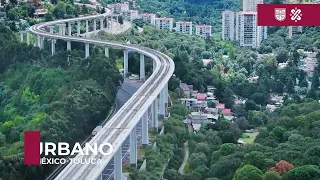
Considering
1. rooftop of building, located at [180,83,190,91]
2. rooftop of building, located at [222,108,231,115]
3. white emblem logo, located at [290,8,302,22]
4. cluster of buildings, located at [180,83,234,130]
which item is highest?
white emblem logo, located at [290,8,302,22]

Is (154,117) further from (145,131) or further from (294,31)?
(294,31)

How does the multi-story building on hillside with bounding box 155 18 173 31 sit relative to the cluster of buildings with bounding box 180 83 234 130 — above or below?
above

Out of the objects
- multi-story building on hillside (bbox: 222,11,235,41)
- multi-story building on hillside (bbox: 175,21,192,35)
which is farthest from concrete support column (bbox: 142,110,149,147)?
multi-story building on hillside (bbox: 175,21,192,35)

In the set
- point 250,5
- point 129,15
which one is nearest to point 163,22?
point 129,15

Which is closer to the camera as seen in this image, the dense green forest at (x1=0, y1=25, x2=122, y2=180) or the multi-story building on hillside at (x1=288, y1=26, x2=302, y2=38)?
the dense green forest at (x1=0, y1=25, x2=122, y2=180)

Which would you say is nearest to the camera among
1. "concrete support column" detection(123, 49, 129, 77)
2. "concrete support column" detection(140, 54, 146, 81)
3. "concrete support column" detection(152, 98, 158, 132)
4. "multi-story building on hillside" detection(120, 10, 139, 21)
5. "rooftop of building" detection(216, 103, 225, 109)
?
"concrete support column" detection(152, 98, 158, 132)

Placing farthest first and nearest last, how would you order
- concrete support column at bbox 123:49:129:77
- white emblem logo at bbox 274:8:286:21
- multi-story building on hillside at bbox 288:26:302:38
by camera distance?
multi-story building on hillside at bbox 288:26:302:38 < concrete support column at bbox 123:49:129:77 < white emblem logo at bbox 274:8:286:21

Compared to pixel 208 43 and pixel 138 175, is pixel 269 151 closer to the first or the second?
pixel 138 175

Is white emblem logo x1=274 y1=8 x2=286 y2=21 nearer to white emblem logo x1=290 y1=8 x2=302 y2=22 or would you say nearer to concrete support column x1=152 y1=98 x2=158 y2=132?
white emblem logo x1=290 y1=8 x2=302 y2=22
